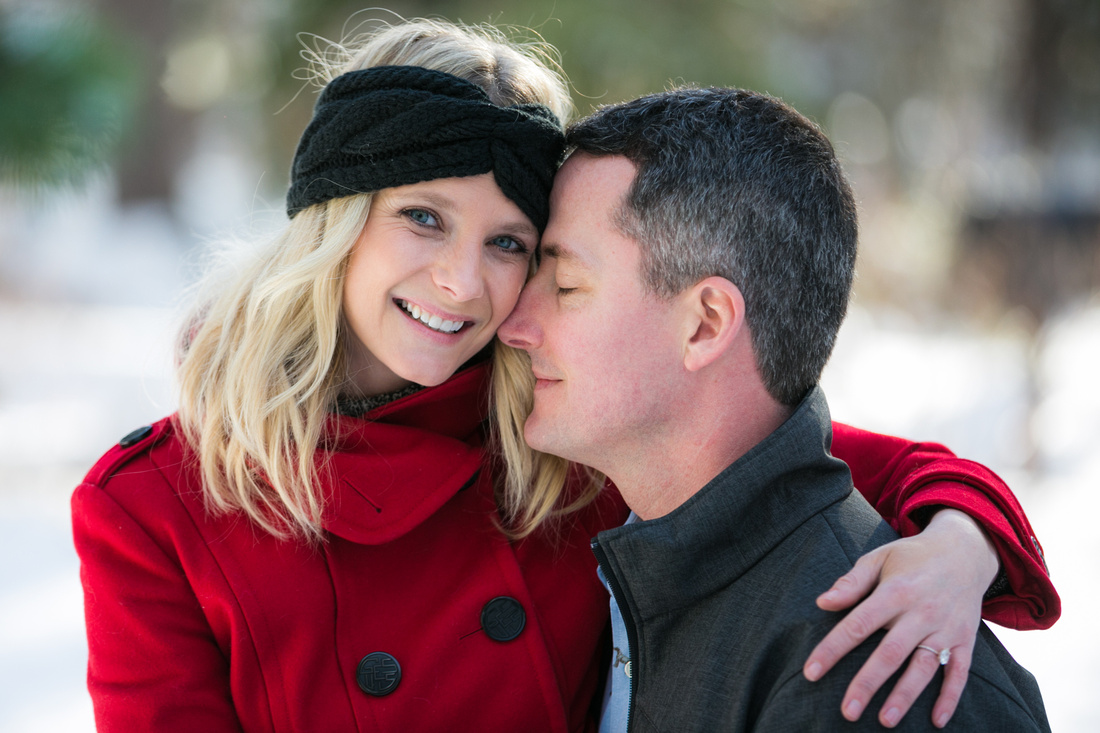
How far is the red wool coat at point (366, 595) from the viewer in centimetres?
183

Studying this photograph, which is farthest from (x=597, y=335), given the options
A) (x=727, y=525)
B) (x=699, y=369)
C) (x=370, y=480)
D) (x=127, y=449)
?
(x=127, y=449)

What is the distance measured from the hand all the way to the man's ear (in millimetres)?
517

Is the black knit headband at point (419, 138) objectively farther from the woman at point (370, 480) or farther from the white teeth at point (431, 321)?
the white teeth at point (431, 321)

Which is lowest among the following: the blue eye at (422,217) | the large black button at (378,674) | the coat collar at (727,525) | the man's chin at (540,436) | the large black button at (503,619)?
the large black button at (378,674)

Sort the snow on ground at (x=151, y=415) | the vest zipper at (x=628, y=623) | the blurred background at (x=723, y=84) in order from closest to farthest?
1. the vest zipper at (x=628, y=623)
2. the blurred background at (x=723, y=84)
3. the snow on ground at (x=151, y=415)

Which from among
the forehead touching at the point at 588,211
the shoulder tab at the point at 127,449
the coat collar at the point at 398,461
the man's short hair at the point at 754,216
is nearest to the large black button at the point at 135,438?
the shoulder tab at the point at 127,449

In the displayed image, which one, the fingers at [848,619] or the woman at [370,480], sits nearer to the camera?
the fingers at [848,619]

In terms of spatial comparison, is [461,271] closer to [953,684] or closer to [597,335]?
[597,335]

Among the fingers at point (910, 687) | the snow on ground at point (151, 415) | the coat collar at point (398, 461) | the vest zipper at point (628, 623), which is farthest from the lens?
the snow on ground at point (151, 415)

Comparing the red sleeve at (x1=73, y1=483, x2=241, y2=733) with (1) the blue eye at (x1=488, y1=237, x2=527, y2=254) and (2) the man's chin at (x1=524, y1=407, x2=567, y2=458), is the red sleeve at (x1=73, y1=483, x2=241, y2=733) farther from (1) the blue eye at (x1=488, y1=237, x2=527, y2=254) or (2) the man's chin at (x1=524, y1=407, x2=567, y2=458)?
(1) the blue eye at (x1=488, y1=237, x2=527, y2=254)

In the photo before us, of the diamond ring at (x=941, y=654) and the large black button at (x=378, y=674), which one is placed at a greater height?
A: the large black button at (x=378, y=674)

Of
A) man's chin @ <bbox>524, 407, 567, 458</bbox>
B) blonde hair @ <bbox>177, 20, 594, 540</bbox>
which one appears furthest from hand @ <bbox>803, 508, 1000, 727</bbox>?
blonde hair @ <bbox>177, 20, 594, 540</bbox>

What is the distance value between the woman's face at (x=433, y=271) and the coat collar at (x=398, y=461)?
0.11 meters

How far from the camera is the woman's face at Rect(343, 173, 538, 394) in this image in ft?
6.66
